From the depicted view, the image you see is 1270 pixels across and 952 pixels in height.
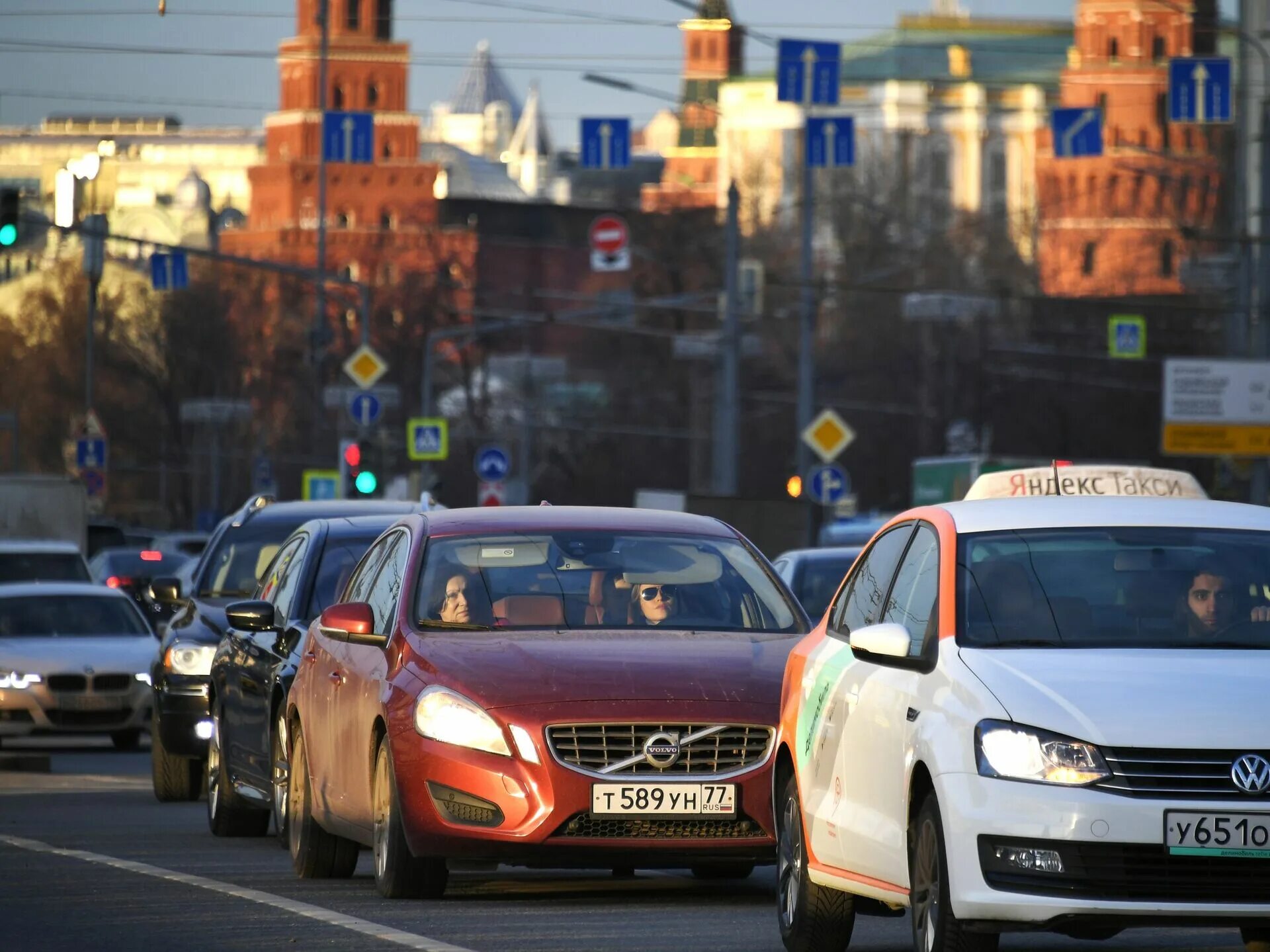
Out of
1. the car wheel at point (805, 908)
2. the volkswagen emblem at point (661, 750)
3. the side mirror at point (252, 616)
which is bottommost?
the car wheel at point (805, 908)

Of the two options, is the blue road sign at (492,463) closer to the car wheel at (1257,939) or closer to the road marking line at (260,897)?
the road marking line at (260,897)

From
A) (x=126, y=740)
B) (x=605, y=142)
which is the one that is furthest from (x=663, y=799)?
(x=605, y=142)

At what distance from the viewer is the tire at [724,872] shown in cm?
1224

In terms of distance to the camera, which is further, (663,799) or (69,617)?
(69,617)

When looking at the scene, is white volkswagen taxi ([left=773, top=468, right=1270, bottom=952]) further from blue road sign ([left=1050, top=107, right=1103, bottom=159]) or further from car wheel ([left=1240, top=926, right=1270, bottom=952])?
blue road sign ([left=1050, top=107, right=1103, bottom=159])

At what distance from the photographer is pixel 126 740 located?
2662 cm

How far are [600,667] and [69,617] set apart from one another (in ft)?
52.5

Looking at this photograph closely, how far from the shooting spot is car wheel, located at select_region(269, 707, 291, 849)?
45.7 ft

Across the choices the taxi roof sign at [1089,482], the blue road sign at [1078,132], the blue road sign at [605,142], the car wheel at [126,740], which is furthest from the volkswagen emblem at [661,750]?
the blue road sign at [605,142]

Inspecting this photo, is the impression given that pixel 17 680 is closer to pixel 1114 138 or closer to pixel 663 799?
pixel 663 799

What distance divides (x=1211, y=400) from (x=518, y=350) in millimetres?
116274

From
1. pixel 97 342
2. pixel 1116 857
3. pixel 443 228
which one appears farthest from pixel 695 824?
pixel 443 228

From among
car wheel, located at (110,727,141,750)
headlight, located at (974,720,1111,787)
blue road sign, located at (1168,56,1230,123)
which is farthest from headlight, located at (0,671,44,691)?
blue road sign, located at (1168,56,1230,123)

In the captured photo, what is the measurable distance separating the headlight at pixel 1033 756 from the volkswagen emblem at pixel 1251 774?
0.31m
